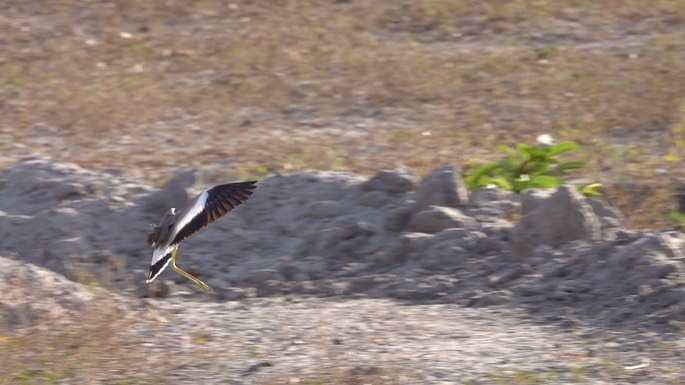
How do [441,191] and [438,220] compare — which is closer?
[438,220]

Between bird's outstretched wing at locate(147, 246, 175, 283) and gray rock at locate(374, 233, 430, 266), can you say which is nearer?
A: bird's outstretched wing at locate(147, 246, 175, 283)

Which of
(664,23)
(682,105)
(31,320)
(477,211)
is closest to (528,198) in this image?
(477,211)

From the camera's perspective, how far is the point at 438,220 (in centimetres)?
719

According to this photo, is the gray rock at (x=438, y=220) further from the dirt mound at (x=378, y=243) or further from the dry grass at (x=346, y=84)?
the dry grass at (x=346, y=84)

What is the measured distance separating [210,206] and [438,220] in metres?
1.57

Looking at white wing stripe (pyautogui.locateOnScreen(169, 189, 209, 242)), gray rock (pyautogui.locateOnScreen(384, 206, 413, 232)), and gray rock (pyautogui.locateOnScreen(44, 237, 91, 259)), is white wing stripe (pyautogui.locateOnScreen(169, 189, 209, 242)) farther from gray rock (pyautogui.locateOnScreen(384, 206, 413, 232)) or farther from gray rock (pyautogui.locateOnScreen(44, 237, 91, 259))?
gray rock (pyautogui.locateOnScreen(384, 206, 413, 232))

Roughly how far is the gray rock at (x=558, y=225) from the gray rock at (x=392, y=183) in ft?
3.31

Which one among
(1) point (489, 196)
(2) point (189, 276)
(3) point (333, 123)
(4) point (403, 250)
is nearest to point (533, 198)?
(1) point (489, 196)

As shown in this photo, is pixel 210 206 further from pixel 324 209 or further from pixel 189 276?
pixel 324 209

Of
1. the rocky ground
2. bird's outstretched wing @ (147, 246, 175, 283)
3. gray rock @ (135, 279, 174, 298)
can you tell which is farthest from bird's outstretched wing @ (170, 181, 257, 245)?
gray rock @ (135, 279, 174, 298)

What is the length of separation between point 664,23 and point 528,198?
653 centimetres

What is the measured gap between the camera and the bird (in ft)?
19.9

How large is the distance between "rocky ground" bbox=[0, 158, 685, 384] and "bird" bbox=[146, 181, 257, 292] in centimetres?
34

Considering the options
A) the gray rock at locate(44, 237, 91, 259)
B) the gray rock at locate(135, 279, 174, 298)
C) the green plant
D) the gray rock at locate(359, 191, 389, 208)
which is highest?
the green plant
